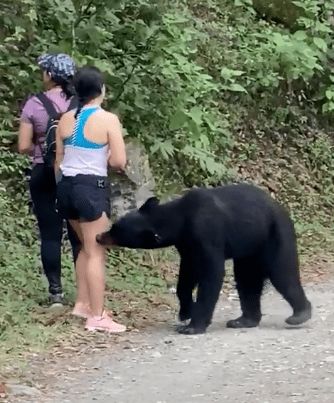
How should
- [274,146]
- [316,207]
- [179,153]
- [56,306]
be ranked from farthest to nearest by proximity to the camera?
[274,146] < [316,207] < [179,153] < [56,306]

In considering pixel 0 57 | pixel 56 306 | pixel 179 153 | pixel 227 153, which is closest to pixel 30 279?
pixel 56 306

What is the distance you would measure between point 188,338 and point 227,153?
623 centimetres

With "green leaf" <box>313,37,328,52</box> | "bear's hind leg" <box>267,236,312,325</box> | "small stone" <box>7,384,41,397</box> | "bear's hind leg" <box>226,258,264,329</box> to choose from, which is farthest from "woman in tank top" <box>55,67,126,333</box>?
"green leaf" <box>313,37,328,52</box>

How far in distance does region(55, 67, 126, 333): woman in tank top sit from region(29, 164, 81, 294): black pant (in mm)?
356

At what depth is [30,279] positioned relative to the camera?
9.17 m

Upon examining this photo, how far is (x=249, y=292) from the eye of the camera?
8375 millimetres

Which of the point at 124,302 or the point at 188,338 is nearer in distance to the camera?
the point at 188,338

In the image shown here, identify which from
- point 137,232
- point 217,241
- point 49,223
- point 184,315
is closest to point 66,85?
point 49,223

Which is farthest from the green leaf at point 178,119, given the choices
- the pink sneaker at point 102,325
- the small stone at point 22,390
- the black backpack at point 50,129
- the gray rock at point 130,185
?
the small stone at point 22,390

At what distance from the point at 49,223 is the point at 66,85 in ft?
3.78

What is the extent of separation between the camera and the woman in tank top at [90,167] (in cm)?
768

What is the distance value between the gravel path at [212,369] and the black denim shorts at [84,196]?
1012mm

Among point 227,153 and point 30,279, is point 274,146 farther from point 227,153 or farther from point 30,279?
point 30,279

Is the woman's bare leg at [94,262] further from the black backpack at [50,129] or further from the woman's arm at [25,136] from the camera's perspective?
the woman's arm at [25,136]
